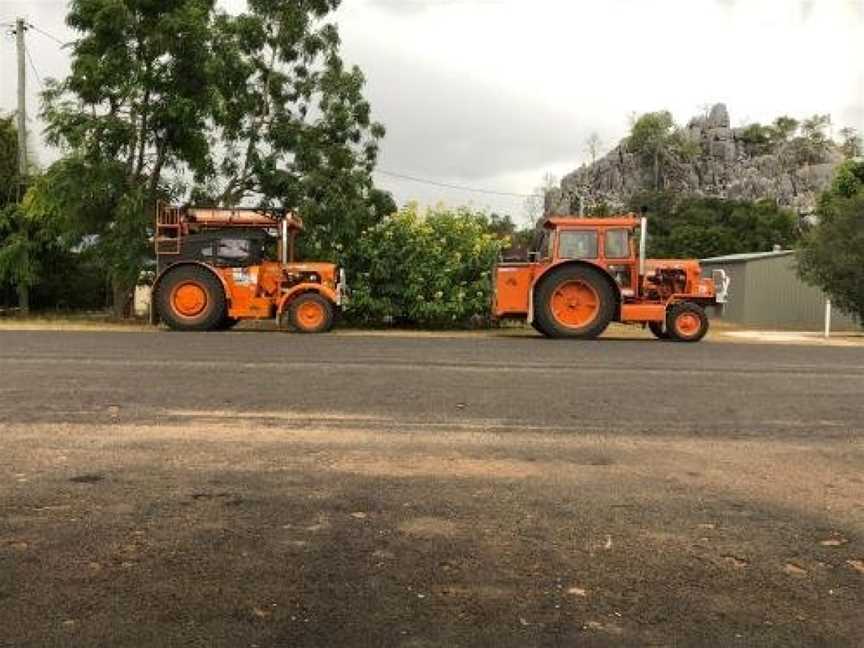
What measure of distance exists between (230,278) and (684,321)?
30.9 feet

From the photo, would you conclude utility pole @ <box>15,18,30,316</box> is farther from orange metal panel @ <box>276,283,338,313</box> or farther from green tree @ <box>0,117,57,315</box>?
orange metal panel @ <box>276,283,338,313</box>

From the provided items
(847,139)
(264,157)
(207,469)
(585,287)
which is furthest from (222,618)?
(847,139)

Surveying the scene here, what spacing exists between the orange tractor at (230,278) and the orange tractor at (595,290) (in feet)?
13.2

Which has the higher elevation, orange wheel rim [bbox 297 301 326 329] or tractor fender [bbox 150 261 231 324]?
tractor fender [bbox 150 261 231 324]

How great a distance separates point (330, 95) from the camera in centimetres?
2473

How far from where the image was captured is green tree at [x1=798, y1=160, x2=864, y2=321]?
2514 centimetres

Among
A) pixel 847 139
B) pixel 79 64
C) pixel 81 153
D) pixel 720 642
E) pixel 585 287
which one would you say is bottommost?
pixel 720 642

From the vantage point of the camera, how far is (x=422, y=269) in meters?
23.1

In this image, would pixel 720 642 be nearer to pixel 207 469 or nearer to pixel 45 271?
pixel 207 469

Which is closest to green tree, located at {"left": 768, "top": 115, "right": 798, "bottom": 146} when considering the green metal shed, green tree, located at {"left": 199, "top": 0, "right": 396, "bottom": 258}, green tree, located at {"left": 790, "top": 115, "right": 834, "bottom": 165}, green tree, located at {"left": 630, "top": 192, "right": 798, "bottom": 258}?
green tree, located at {"left": 790, "top": 115, "right": 834, "bottom": 165}

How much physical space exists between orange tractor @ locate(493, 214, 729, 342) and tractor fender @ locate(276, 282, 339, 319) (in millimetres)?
3510

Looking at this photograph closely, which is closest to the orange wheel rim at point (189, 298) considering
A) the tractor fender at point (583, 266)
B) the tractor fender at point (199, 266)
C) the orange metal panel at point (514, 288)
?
the tractor fender at point (199, 266)

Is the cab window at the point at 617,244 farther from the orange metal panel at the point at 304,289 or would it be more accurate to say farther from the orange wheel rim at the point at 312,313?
the orange wheel rim at the point at 312,313

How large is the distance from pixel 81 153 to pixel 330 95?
21.5 feet
